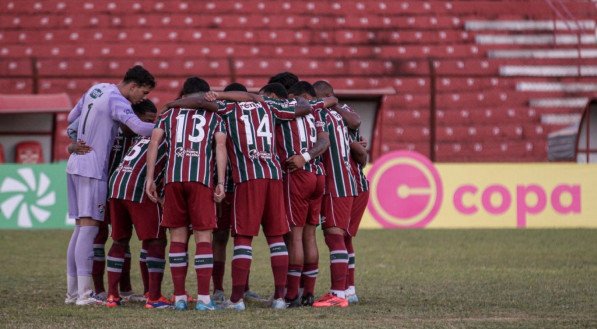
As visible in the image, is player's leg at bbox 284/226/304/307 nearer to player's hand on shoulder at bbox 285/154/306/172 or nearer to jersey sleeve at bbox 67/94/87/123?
player's hand on shoulder at bbox 285/154/306/172

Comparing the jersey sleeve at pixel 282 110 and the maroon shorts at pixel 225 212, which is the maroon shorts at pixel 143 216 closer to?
the maroon shorts at pixel 225 212

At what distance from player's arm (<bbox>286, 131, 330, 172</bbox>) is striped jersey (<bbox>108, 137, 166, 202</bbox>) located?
37.4 inches

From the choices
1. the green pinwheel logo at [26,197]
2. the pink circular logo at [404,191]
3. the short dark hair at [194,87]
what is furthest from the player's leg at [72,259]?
the pink circular logo at [404,191]

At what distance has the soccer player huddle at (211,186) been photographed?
8633 mm

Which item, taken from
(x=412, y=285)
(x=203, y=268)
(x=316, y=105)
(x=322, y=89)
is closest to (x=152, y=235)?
(x=203, y=268)

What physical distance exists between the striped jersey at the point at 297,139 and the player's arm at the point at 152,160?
37.8 inches

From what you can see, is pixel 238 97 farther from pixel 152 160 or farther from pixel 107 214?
pixel 107 214

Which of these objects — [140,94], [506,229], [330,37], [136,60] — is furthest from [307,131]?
[330,37]

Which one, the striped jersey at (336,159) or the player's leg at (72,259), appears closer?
the player's leg at (72,259)

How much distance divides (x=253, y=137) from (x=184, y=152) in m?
0.54

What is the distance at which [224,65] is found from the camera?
26.7 m

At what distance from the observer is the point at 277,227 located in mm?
8766

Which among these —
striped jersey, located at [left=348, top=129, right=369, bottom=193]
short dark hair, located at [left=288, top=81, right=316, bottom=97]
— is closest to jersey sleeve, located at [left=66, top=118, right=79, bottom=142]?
short dark hair, located at [left=288, top=81, right=316, bottom=97]

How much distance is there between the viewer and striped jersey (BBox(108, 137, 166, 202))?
8.95m
